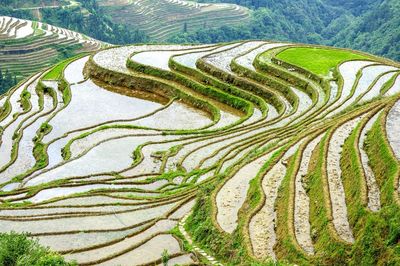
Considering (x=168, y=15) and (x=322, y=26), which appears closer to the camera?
(x=168, y=15)

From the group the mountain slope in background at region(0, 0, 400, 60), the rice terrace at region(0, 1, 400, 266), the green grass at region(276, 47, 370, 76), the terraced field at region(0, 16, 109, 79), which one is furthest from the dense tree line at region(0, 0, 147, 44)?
the green grass at region(276, 47, 370, 76)

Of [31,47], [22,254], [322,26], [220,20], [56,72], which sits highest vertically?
[22,254]

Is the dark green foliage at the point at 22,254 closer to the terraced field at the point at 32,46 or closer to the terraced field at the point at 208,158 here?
the terraced field at the point at 208,158

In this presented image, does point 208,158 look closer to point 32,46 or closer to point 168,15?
point 32,46

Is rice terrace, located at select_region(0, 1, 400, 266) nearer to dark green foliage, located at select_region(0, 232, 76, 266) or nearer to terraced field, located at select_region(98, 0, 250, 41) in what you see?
dark green foliage, located at select_region(0, 232, 76, 266)

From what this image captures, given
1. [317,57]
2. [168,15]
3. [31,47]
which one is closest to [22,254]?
[317,57]
